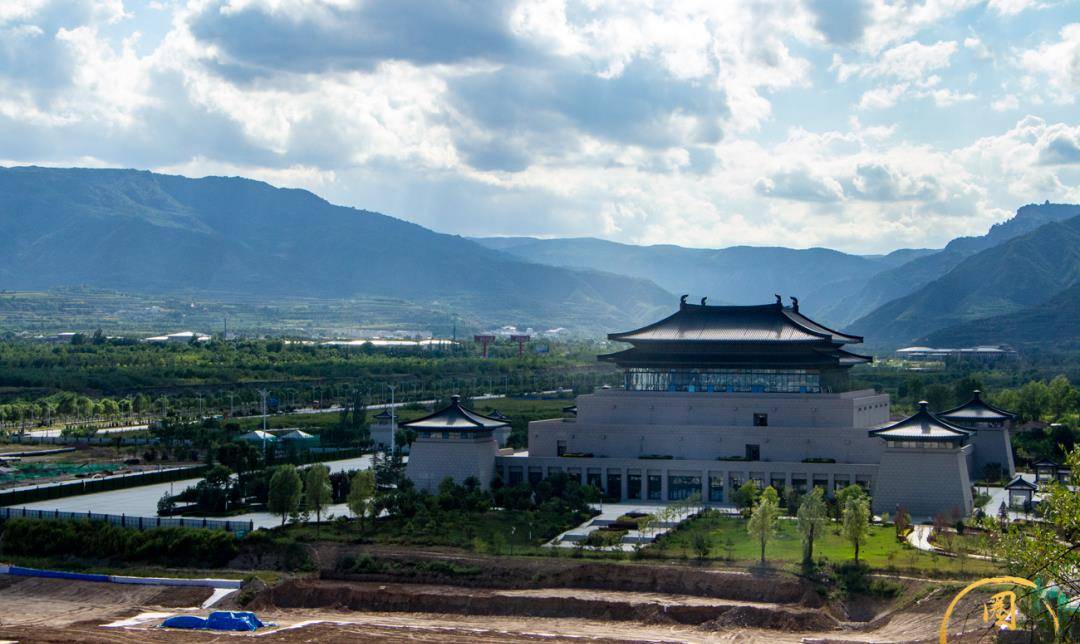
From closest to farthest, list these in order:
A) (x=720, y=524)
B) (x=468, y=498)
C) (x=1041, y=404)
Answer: (x=720, y=524) → (x=468, y=498) → (x=1041, y=404)

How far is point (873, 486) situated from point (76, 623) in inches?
1349

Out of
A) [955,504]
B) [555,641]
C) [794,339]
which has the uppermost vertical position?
[794,339]

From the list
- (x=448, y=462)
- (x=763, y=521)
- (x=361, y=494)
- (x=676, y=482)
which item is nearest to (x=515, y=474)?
(x=448, y=462)

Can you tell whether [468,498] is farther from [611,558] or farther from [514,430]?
[514,430]

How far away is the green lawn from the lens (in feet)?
150

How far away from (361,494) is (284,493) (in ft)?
10.8

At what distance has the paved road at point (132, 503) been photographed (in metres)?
57.9

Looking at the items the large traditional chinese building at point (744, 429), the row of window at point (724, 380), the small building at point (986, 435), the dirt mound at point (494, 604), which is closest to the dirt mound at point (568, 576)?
the dirt mound at point (494, 604)

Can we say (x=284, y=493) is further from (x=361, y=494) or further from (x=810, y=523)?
(x=810, y=523)

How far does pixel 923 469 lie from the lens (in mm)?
56969

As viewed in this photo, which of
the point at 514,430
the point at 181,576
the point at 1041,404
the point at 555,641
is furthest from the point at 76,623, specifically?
the point at 1041,404

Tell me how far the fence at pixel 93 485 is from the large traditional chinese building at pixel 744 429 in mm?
15560

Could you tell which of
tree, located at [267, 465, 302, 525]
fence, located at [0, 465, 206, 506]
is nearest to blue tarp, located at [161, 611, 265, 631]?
tree, located at [267, 465, 302, 525]

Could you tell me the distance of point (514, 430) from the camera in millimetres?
81062
